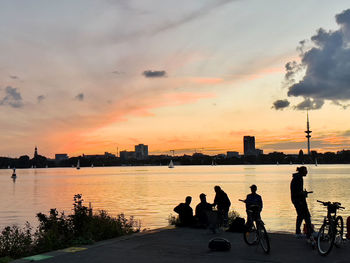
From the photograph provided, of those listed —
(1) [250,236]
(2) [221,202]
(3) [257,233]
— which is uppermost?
(2) [221,202]

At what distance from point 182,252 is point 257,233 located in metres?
2.47

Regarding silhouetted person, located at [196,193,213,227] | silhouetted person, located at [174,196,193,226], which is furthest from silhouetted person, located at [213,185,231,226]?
silhouetted person, located at [174,196,193,226]

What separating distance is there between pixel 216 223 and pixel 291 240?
3.05 m

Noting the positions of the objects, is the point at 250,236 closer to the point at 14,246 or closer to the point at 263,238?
the point at 263,238

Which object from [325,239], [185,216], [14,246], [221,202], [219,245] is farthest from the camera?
[221,202]

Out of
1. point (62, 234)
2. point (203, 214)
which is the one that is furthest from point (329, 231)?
point (62, 234)

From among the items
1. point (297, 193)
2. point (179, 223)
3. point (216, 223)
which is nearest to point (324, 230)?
point (297, 193)

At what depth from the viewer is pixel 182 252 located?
41.2 feet

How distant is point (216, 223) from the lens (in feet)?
53.1

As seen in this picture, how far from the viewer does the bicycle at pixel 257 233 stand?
12.4m

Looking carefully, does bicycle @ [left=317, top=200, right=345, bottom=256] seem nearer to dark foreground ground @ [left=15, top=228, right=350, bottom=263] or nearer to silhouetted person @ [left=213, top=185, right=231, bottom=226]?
dark foreground ground @ [left=15, top=228, right=350, bottom=263]

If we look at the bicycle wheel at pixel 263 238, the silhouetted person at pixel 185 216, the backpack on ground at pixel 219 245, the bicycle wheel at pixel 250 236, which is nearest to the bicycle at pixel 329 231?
the bicycle wheel at pixel 263 238

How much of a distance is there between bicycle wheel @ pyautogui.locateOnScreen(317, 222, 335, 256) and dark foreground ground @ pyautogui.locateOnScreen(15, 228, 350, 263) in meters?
0.20

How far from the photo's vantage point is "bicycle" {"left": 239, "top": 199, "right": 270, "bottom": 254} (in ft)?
40.6
